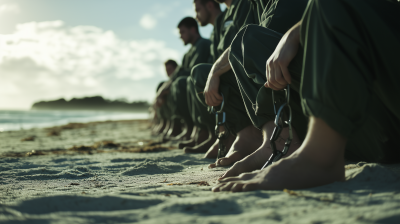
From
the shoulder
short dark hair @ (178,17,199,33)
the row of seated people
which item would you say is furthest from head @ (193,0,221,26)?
the row of seated people

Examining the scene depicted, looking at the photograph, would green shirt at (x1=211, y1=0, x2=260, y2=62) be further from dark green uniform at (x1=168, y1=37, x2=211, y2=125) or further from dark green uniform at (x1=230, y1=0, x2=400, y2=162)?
dark green uniform at (x1=168, y1=37, x2=211, y2=125)

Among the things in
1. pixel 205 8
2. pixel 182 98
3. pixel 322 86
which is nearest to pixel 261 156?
pixel 322 86

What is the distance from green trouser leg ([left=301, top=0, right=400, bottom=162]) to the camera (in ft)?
3.18

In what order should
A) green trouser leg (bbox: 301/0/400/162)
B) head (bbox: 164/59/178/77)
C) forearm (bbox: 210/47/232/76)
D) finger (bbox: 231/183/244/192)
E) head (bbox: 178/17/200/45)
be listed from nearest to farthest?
1. green trouser leg (bbox: 301/0/400/162)
2. finger (bbox: 231/183/244/192)
3. forearm (bbox: 210/47/232/76)
4. head (bbox: 178/17/200/45)
5. head (bbox: 164/59/178/77)

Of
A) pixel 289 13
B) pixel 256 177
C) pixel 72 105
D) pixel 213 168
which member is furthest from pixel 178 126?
pixel 72 105

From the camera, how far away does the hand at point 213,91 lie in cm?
205

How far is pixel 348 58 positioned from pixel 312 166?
369 millimetres

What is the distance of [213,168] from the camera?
6.27ft

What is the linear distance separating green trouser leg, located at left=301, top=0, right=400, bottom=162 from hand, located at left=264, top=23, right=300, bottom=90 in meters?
0.11

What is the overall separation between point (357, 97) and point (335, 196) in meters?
0.31

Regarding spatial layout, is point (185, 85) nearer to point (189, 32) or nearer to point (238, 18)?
point (189, 32)

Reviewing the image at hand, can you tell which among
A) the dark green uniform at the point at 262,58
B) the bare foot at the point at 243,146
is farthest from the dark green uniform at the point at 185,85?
the dark green uniform at the point at 262,58

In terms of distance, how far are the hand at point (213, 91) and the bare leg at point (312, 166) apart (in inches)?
40.8

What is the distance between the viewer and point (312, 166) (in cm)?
105
